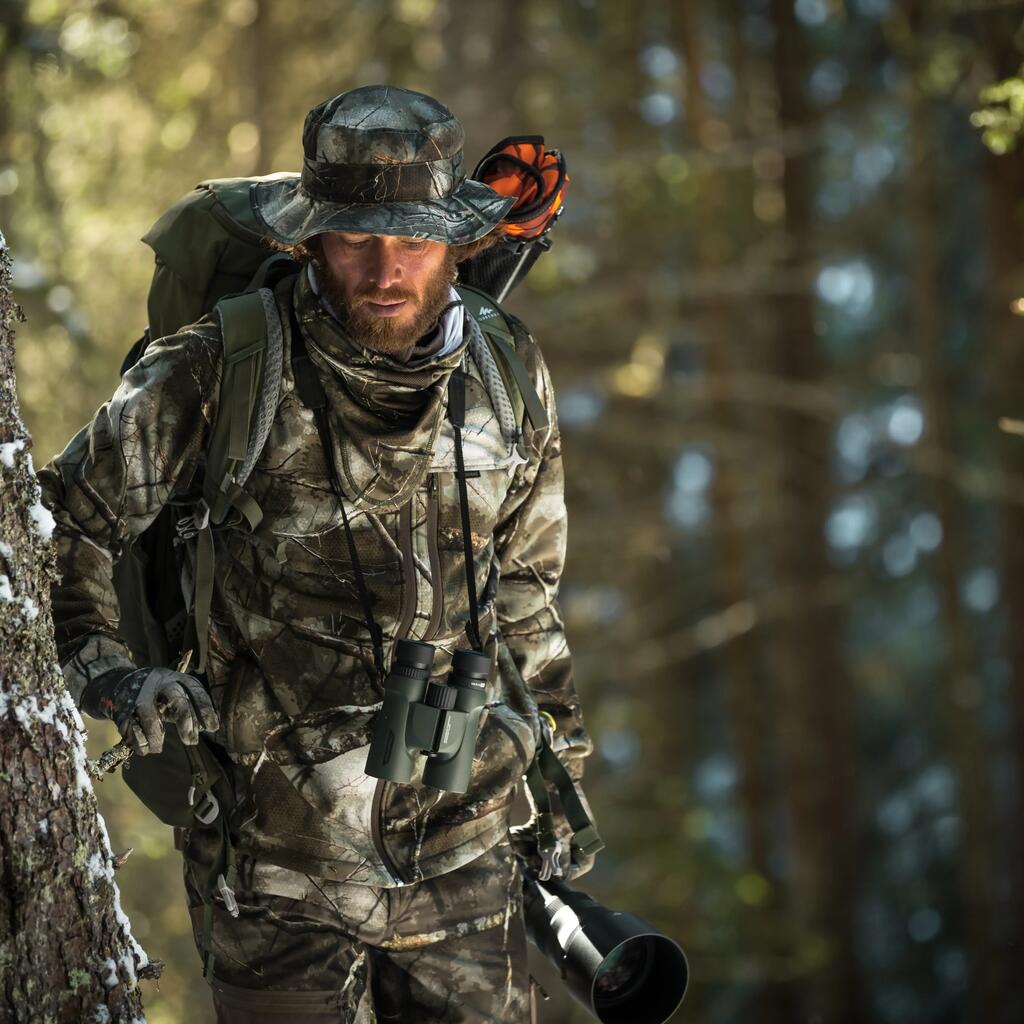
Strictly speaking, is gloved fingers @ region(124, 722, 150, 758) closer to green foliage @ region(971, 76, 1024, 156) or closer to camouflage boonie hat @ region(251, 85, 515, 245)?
camouflage boonie hat @ region(251, 85, 515, 245)

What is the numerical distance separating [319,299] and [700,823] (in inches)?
411

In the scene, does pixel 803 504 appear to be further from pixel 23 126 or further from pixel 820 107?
pixel 23 126

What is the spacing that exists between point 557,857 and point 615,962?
387mm

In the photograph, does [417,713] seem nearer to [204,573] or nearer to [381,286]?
[204,573]

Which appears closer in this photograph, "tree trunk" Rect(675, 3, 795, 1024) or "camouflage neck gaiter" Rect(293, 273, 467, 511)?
"camouflage neck gaiter" Rect(293, 273, 467, 511)

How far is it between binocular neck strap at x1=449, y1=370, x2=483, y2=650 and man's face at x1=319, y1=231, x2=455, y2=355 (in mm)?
179

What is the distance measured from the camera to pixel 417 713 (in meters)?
3.37

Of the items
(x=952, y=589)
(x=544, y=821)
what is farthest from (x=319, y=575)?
(x=952, y=589)

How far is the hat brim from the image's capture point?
3.44 m

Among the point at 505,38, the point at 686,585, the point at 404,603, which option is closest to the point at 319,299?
the point at 404,603

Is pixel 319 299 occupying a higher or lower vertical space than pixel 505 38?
lower

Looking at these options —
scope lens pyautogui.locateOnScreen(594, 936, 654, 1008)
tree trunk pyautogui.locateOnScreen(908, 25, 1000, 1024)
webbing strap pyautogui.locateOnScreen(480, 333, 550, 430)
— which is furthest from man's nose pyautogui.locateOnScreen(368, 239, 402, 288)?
tree trunk pyautogui.locateOnScreen(908, 25, 1000, 1024)

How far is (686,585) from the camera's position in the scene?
1681cm

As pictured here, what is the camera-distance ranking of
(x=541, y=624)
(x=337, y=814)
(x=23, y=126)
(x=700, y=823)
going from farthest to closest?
1. (x=700, y=823)
2. (x=23, y=126)
3. (x=541, y=624)
4. (x=337, y=814)
